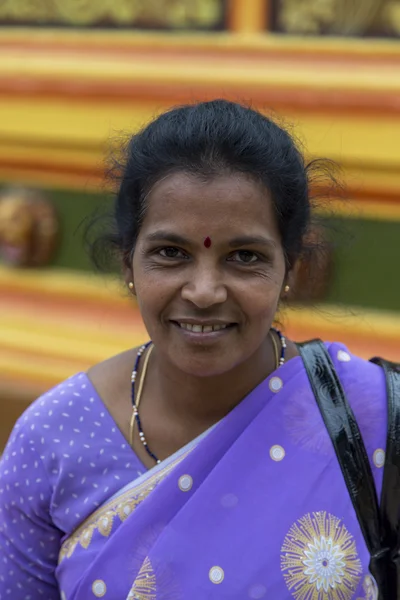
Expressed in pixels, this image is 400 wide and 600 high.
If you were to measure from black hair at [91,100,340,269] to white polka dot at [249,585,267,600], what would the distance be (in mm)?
570

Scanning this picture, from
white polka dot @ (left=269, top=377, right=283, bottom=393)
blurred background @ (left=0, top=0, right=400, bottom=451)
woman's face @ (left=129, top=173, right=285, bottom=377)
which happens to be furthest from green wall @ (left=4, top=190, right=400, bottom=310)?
woman's face @ (left=129, top=173, right=285, bottom=377)

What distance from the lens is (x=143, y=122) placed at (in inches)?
127

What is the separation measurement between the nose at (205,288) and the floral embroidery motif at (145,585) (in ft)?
1.54

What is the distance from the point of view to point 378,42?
3107 millimetres

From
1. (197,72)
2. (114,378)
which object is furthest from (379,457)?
(197,72)

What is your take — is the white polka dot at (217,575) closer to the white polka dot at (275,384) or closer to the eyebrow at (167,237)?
the white polka dot at (275,384)

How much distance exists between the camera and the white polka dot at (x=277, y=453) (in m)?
1.59

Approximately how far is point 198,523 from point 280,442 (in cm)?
21

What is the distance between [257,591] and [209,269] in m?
0.56

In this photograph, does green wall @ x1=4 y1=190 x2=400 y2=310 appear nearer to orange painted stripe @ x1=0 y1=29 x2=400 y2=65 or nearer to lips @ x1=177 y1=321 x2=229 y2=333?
orange painted stripe @ x1=0 y1=29 x2=400 y2=65

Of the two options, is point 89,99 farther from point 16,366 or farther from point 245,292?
point 245,292

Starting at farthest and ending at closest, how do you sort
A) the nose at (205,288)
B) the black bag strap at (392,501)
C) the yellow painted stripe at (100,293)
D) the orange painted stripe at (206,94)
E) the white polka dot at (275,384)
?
1. the yellow painted stripe at (100,293)
2. the orange painted stripe at (206,94)
3. the white polka dot at (275,384)
4. the black bag strap at (392,501)
5. the nose at (205,288)

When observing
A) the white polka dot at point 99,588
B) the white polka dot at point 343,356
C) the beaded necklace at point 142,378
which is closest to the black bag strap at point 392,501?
the white polka dot at point 343,356

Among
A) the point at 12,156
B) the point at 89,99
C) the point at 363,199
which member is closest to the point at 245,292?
the point at 363,199
